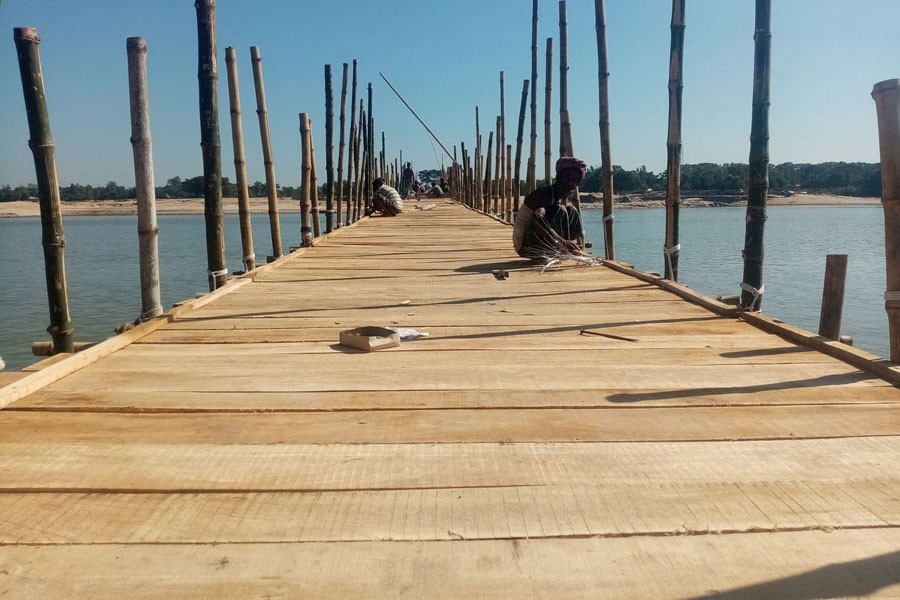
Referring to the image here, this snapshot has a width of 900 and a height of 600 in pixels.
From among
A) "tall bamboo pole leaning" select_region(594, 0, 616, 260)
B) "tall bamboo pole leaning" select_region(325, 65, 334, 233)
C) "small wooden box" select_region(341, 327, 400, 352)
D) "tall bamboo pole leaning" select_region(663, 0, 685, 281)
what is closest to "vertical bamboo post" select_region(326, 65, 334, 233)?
"tall bamboo pole leaning" select_region(325, 65, 334, 233)

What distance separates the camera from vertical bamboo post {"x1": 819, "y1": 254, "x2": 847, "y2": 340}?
10.0 ft

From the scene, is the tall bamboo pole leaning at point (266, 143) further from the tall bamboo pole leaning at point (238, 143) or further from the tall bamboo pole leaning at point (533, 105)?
the tall bamboo pole leaning at point (533, 105)

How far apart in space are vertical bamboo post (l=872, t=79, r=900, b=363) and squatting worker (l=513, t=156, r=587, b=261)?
111 inches

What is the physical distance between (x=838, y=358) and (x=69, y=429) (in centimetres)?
231

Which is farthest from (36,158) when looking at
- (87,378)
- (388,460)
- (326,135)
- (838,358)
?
(326,135)

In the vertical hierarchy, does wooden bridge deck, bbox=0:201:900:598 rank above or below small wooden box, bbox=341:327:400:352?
below

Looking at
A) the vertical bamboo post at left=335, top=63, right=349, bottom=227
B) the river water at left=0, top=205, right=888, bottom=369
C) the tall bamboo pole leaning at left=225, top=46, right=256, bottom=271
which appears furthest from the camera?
the vertical bamboo post at left=335, top=63, right=349, bottom=227

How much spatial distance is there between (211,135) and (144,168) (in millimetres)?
1030

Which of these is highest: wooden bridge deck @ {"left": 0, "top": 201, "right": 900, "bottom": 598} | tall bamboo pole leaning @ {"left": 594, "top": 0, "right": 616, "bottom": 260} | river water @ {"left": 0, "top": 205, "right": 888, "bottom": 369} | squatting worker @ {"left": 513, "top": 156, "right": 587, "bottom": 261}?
tall bamboo pole leaning @ {"left": 594, "top": 0, "right": 616, "bottom": 260}

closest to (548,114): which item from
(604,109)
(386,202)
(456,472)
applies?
(604,109)

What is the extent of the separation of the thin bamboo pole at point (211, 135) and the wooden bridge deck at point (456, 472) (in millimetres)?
2228

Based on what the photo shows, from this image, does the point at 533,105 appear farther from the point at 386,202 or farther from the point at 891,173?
the point at 891,173

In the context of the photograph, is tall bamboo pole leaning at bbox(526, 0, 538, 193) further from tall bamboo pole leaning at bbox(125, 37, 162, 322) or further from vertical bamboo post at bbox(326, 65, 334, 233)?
tall bamboo pole leaning at bbox(125, 37, 162, 322)

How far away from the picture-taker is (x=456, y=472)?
1553mm
